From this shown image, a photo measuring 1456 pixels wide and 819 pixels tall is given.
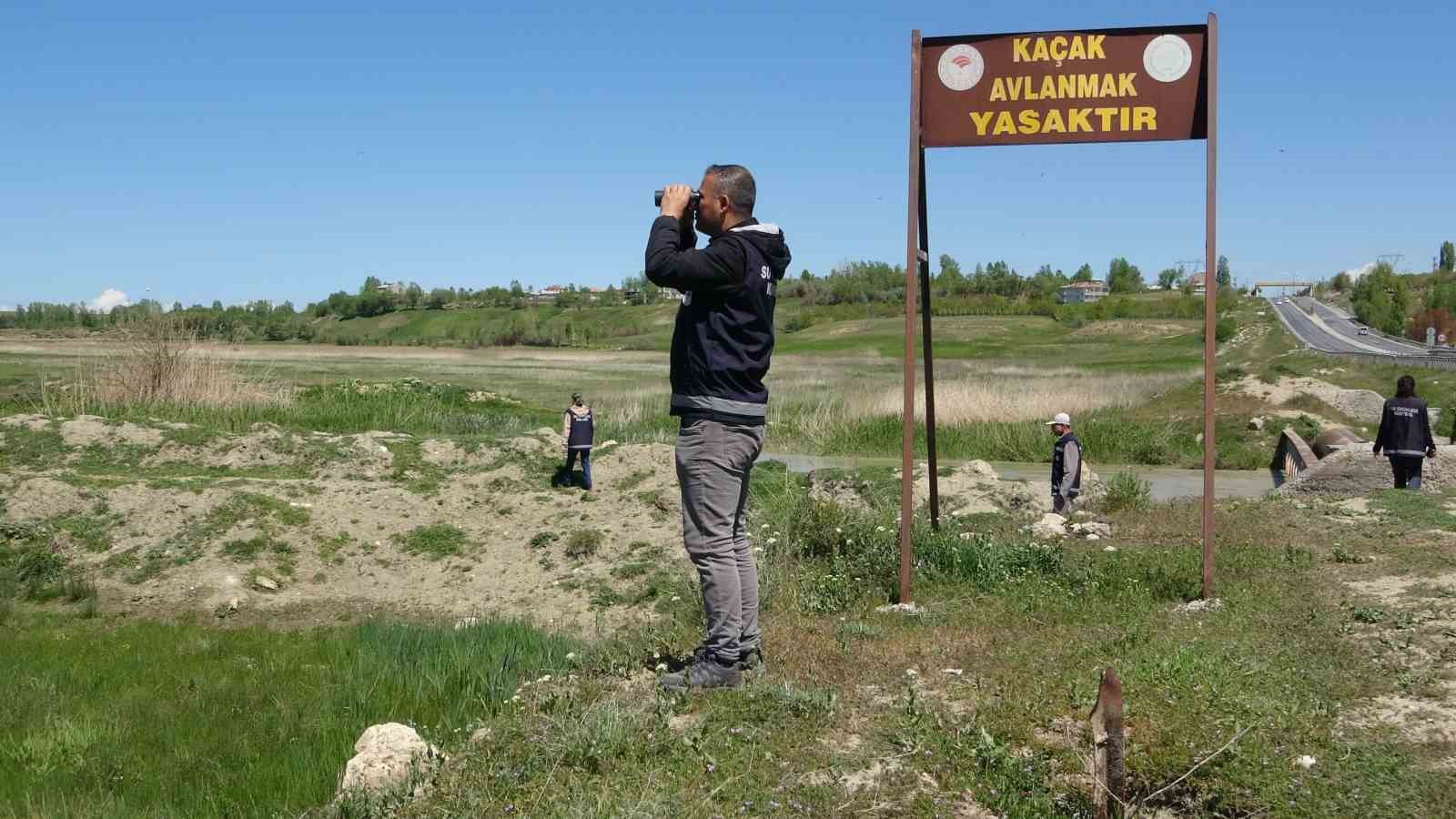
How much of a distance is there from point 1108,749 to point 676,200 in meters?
2.81

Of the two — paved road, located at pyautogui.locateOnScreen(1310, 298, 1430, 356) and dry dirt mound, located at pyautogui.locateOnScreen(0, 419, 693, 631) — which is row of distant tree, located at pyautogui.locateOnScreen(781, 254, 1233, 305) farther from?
dry dirt mound, located at pyautogui.locateOnScreen(0, 419, 693, 631)

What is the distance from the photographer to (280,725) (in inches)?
247

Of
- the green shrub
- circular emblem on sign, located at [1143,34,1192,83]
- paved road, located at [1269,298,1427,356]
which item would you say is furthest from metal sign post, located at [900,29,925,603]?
paved road, located at [1269,298,1427,356]

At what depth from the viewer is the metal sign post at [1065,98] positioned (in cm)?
706

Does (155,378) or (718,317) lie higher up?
(718,317)

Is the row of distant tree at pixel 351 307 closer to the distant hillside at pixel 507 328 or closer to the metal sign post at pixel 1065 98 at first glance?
the distant hillside at pixel 507 328

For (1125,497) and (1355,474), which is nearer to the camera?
(1125,497)

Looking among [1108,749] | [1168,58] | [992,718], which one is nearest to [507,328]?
[1168,58]

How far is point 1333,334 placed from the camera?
8038 centimetres

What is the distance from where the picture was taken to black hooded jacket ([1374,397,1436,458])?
42.4ft

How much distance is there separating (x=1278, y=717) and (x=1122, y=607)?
7.46 ft

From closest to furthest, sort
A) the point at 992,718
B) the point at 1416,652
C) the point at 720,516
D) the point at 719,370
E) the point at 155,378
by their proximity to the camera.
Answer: the point at 992,718, the point at 719,370, the point at 720,516, the point at 1416,652, the point at 155,378

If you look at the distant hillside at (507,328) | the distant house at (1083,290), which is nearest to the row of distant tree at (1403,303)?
the distant house at (1083,290)

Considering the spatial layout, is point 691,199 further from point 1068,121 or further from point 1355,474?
point 1355,474
